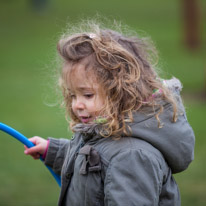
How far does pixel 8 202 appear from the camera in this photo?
5074 mm

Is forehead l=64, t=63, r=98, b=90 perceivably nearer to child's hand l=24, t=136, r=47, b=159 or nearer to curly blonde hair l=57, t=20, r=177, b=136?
curly blonde hair l=57, t=20, r=177, b=136

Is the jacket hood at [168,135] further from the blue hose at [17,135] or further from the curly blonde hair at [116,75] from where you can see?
the blue hose at [17,135]

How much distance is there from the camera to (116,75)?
2.68 meters

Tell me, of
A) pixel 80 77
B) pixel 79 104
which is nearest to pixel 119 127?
pixel 79 104

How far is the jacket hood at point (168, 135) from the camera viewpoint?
257 cm

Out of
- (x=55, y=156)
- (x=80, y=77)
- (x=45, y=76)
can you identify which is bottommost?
(x=55, y=156)

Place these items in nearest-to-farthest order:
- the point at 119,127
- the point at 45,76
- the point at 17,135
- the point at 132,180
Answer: the point at 132,180 → the point at 119,127 → the point at 17,135 → the point at 45,76

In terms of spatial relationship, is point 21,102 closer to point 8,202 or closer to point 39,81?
point 39,81

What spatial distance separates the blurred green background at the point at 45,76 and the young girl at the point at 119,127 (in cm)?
39

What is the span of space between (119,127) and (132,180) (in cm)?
33

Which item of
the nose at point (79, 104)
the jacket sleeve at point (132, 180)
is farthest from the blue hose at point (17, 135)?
the jacket sleeve at point (132, 180)

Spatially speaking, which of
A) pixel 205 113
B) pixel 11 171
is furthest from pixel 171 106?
pixel 205 113

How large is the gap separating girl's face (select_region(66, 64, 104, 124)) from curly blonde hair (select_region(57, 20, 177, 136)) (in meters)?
0.04

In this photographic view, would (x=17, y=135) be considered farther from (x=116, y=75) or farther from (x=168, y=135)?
(x=168, y=135)
